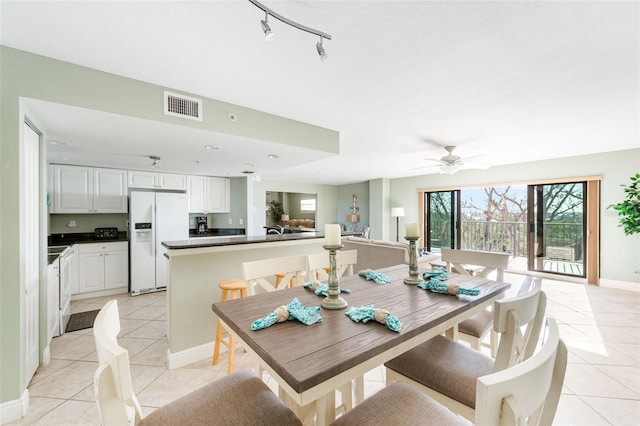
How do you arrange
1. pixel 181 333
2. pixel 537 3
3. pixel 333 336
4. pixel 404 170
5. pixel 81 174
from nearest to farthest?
pixel 333 336 < pixel 537 3 < pixel 181 333 < pixel 81 174 < pixel 404 170

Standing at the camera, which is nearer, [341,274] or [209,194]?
[341,274]

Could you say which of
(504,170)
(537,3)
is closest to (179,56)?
(537,3)

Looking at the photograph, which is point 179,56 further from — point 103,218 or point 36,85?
point 103,218

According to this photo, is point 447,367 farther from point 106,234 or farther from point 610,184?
point 610,184

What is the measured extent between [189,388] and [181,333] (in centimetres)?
51

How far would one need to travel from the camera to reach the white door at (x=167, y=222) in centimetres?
431

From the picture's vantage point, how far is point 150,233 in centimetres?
425

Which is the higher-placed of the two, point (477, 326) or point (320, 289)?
point (320, 289)

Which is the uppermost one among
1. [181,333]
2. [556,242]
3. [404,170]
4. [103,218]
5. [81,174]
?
[404,170]

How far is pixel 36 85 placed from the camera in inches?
69.0

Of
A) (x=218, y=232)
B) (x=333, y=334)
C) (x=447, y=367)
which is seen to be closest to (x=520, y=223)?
(x=447, y=367)

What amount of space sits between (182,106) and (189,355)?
2.22 m

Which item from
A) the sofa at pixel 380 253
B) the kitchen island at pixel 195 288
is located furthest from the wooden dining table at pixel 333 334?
the sofa at pixel 380 253

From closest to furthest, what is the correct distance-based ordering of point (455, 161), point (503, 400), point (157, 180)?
point (503, 400) → point (455, 161) → point (157, 180)
